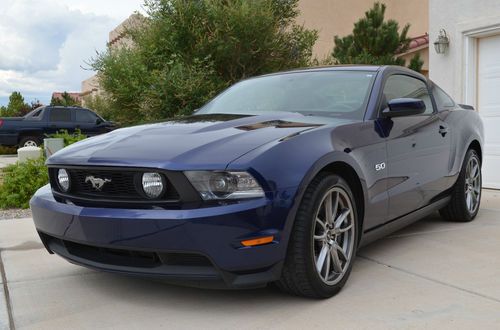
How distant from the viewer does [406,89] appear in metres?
4.47

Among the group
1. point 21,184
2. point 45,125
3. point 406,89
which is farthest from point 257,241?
point 45,125

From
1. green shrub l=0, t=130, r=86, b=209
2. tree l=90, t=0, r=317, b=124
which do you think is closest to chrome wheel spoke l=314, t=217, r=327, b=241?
green shrub l=0, t=130, r=86, b=209

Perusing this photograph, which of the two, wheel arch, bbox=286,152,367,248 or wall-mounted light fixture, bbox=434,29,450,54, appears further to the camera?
wall-mounted light fixture, bbox=434,29,450,54

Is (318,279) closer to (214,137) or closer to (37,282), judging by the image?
(214,137)

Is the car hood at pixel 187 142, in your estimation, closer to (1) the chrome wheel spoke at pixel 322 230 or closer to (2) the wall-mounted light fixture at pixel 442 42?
(1) the chrome wheel spoke at pixel 322 230

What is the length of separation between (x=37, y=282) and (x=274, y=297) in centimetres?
165

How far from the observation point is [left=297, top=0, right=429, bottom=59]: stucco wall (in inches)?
752

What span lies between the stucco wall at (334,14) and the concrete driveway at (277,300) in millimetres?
16051

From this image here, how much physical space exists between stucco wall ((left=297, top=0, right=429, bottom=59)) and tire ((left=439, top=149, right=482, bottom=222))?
14.2 meters

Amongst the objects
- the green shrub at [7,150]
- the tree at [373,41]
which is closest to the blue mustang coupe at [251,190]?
the tree at [373,41]

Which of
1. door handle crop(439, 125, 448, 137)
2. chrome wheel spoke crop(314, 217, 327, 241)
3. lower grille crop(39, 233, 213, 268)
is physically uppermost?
door handle crop(439, 125, 448, 137)

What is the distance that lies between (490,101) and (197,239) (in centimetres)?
628

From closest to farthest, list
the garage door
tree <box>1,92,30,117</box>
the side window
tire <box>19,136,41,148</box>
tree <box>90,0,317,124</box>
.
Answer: the side window < the garage door < tree <box>90,0,317,124</box> < tire <box>19,136,41,148</box> < tree <box>1,92,30,117</box>

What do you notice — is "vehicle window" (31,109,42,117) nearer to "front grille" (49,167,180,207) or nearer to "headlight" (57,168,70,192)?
"headlight" (57,168,70,192)
